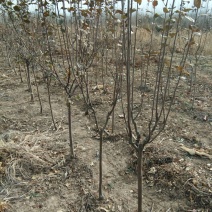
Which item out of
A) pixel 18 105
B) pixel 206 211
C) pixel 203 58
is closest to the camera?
pixel 206 211

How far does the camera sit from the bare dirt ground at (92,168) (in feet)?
7.97

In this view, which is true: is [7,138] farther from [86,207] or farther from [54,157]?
[86,207]

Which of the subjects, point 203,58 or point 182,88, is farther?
point 203,58

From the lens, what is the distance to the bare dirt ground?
243 cm

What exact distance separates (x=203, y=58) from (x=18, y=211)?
853cm

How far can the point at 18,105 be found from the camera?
15.4 feet

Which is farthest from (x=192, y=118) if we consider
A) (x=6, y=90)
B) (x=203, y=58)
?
(x=203, y=58)

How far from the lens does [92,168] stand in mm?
2906

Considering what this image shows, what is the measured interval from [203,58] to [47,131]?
289 inches

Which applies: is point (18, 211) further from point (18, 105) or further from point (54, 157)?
point (18, 105)

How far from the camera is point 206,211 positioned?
229cm

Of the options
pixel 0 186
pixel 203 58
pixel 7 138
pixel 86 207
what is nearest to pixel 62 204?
pixel 86 207

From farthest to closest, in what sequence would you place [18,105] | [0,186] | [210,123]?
[18,105] → [210,123] → [0,186]

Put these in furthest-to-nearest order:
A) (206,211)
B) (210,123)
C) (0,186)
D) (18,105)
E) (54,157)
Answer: (18,105)
(210,123)
(54,157)
(0,186)
(206,211)
